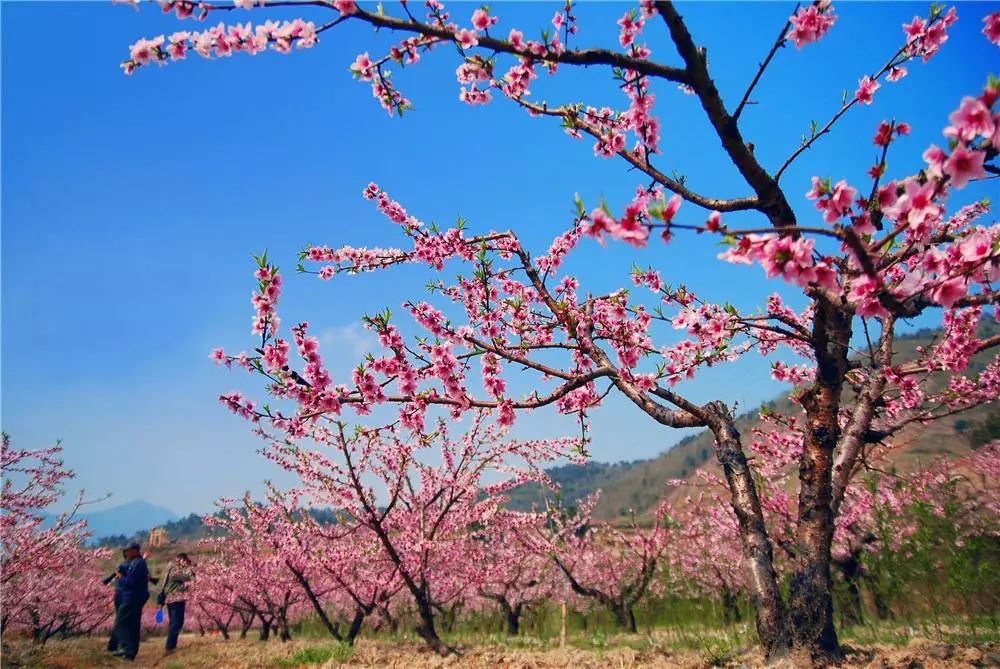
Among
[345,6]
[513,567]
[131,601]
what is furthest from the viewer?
[513,567]

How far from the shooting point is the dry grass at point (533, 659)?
4824 mm

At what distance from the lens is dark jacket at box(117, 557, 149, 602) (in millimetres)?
11328

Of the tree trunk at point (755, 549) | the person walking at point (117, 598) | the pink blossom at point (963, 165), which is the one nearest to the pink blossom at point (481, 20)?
the pink blossom at point (963, 165)

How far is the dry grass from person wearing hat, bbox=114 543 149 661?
15.2 inches

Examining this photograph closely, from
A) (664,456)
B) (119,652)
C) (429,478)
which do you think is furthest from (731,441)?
(664,456)

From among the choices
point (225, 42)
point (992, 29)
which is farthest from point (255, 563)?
point (992, 29)

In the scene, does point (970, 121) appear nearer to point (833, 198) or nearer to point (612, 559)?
point (833, 198)

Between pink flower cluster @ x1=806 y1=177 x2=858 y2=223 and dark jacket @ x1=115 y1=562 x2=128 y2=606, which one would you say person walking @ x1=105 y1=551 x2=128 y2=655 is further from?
pink flower cluster @ x1=806 y1=177 x2=858 y2=223

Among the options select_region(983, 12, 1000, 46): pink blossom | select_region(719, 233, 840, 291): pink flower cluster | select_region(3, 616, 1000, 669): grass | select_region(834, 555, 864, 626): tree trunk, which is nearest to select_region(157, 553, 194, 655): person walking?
select_region(3, 616, 1000, 669): grass

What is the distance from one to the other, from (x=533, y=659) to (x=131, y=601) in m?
9.16

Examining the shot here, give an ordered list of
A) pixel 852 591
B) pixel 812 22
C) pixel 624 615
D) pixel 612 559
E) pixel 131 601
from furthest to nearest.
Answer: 1. pixel 612 559
2. pixel 624 615
3. pixel 852 591
4. pixel 131 601
5. pixel 812 22

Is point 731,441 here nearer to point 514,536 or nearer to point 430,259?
A: point 430,259

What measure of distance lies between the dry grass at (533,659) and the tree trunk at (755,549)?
0.68m

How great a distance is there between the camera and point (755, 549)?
450 cm
